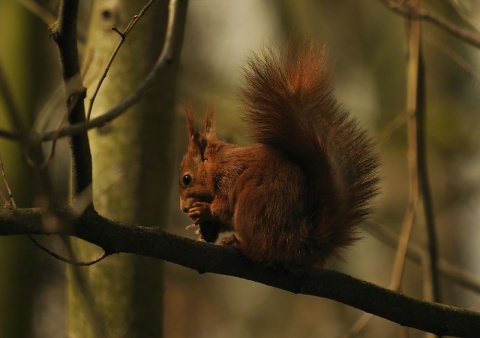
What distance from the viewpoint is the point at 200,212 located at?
7.91 feet

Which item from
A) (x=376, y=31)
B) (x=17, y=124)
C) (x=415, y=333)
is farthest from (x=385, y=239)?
(x=376, y=31)

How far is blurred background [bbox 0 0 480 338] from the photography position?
3119 millimetres

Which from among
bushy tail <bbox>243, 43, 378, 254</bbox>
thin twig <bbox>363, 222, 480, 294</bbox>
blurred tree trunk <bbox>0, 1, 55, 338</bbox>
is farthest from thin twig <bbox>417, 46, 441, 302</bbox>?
blurred tree trunk <bbox>0, 1, 55, 338</bbox>

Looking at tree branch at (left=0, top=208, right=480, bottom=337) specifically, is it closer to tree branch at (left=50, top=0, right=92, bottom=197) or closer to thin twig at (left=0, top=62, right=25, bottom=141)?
tree branch at (left=50, top=0, right=92, bottom=197)

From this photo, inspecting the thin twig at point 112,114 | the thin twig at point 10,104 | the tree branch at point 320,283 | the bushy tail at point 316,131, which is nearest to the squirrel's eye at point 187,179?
the bushy tail at point 316,131

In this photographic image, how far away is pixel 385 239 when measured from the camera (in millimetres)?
3162

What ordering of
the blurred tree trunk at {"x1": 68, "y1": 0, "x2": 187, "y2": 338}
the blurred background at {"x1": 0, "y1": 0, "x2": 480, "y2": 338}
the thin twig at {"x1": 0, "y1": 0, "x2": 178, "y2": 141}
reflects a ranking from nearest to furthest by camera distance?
the thin twig at {"x1": 0, "y1": 0, "x2": 178, "y2": 141}
the blurred tree trunk at {"x1": 68, "y1": 0, "x2": 187, "y2": 338}
the blurred background at {"x1": 0, "y1": 0, "x2": 480, "y2": 338}

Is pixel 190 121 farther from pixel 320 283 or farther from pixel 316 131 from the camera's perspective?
pixel 320 283

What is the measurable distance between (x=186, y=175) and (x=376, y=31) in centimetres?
467

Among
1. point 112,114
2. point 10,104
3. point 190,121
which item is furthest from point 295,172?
point 10,104

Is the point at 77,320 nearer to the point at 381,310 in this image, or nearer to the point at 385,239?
the point at 381,310

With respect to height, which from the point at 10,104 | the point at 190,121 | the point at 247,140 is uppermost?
the point at 247,140

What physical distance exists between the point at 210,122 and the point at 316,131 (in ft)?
1.91

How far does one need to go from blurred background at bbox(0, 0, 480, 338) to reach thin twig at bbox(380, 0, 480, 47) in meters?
0.18
